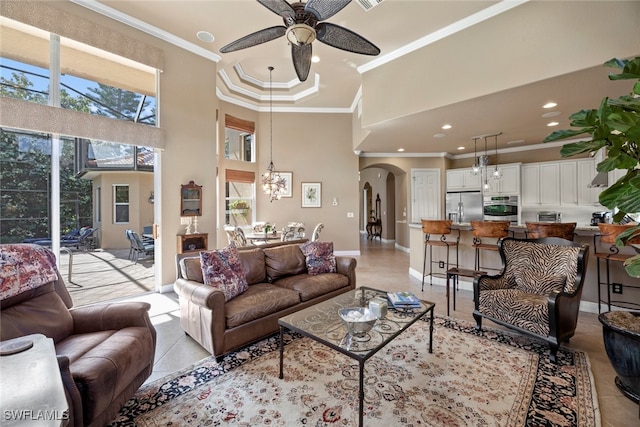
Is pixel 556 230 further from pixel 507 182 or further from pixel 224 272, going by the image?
pixel 507 182

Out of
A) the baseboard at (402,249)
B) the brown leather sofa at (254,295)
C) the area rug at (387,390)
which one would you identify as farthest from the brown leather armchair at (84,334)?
the baseboard at (402,249)

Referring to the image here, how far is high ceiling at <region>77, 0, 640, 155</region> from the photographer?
9.78 ft

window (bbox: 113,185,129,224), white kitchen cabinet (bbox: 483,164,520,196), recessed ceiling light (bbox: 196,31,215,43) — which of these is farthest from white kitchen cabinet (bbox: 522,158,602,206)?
window (bbox: 113,185,129,224)

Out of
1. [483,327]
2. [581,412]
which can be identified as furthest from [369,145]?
[581,412]

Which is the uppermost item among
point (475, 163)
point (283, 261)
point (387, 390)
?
point (475, 163)

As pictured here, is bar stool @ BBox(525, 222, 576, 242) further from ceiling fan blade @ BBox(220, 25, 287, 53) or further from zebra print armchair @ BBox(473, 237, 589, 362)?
ceiling fan blade @ BBox(220, 25, 287, 53)

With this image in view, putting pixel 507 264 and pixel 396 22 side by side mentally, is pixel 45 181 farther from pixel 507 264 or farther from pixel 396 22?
pixel 507 264

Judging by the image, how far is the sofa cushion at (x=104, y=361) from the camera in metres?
1.42

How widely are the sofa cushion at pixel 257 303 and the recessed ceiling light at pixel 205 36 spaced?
155 inches

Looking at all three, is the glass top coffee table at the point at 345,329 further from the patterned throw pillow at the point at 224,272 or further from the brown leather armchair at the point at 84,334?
the brown leather armchair at the point at 84,334

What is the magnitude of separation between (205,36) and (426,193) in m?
6.58

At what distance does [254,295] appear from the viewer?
2771 millimetres

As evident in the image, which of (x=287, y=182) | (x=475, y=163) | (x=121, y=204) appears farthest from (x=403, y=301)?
(x=287, y=182)

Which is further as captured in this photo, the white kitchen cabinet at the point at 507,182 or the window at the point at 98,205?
the white kitchen cabinet at the point at 507,182
